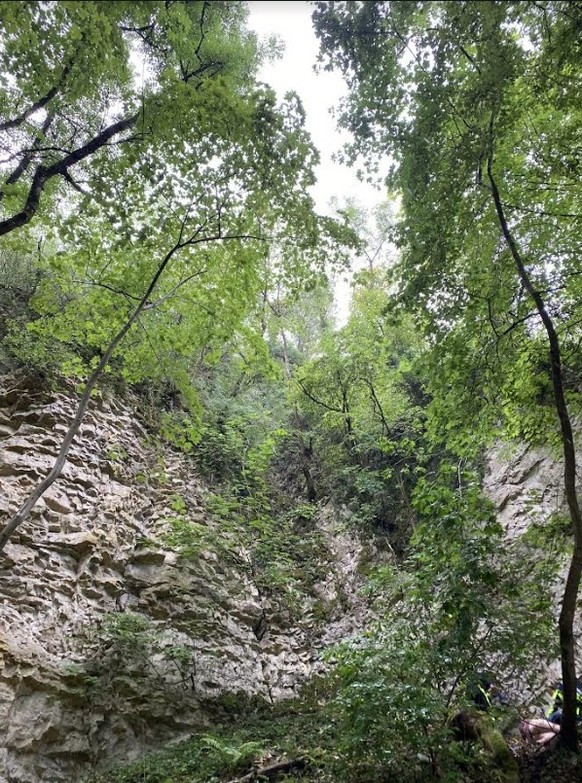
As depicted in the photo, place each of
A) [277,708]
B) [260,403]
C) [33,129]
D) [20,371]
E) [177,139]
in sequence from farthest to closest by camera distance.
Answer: [260,403] < [20,371] < [277,708] < [33,129] < [177,139]

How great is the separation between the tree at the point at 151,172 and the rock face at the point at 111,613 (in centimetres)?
216

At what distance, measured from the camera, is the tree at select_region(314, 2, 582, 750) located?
427cm

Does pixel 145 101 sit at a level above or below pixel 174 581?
above

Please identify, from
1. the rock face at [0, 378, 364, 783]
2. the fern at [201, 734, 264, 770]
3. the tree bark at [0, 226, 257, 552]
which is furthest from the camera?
the rock face at [0, 378, 364, 783]

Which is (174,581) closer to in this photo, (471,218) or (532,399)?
(532,399)

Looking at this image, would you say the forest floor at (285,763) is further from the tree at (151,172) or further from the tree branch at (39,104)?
the tree branch at (39,104)

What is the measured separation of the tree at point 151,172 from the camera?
16.2ft

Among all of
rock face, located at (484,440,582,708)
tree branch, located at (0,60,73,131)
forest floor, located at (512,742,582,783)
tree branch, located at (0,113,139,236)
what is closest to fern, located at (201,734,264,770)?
forest floor, located at (512,742,582,783)

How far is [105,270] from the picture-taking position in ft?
20.2

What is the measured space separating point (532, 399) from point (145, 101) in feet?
19.4

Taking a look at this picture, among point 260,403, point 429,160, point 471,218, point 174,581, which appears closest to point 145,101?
point 429,160

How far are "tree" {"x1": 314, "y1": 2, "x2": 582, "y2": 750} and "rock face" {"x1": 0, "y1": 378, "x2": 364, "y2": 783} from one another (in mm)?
4416

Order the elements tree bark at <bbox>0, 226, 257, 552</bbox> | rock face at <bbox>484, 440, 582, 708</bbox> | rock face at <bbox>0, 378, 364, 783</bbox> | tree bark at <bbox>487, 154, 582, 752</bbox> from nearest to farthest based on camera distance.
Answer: tree bark at <bbox>0, 226, 257, 552</bbox>, tree bark at <bbox>487, 154, 582, 752</bbox>, rock face at <bbox>0, 378, 364, 783</bbox>, rock face at <bbox>484, 440, 582, 708</bbox>

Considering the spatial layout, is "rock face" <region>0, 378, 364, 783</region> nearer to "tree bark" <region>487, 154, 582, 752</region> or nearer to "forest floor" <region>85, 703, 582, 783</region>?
"forest floor" <region>85, 703, 582, 783</region>
